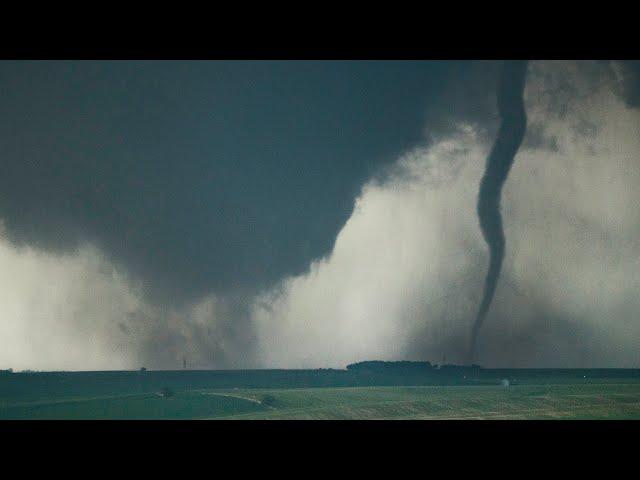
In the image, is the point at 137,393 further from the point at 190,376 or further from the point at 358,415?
the point at 358,415

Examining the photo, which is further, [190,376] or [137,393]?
[190,376]
